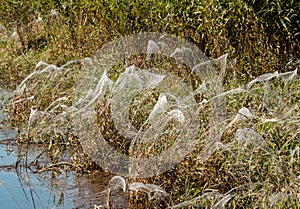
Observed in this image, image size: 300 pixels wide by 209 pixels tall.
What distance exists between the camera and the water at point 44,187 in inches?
192

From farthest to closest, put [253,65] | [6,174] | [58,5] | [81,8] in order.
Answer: [58,5] < [81,8] < [253,65] < [6,174]

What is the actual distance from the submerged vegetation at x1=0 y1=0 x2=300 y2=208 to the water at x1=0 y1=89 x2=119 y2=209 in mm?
127

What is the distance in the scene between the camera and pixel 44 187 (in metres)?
5.21

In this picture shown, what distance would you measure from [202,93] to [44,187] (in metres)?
1.52

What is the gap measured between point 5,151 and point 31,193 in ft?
3.75

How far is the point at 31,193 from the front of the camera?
5098mm

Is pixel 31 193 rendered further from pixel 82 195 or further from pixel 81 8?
pixel 81 8

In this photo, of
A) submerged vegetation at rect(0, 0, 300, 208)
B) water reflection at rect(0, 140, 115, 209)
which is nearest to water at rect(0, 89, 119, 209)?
water reflection at rect(0, 140, 115, 209)

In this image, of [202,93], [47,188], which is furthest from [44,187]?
[202,93]

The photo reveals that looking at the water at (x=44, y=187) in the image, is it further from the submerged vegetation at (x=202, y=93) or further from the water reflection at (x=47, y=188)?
the submerged vegetation at (x=202, y=93)

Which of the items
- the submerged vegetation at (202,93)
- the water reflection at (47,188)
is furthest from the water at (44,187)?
the submerged vegetation at (202,93)

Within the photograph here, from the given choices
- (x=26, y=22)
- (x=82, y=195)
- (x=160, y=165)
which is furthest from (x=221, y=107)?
(x=26, y=22)

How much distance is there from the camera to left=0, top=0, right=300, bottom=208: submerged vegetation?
14.2 ft

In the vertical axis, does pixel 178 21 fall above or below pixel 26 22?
above
